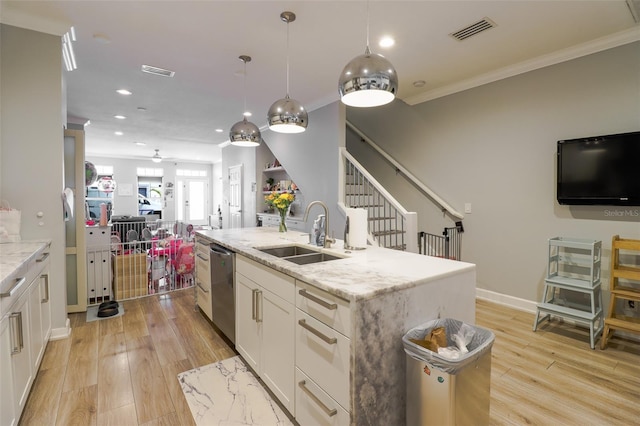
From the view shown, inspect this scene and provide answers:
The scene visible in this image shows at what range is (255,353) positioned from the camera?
2195 millimetres

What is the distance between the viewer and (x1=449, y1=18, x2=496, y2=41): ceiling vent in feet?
8.74

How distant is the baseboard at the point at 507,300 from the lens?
3.55 meters

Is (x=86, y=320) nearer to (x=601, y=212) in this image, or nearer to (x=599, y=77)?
(x=601, y=212)

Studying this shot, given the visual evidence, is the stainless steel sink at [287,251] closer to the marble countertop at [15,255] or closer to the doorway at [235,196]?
the marble countertop at [15,255]

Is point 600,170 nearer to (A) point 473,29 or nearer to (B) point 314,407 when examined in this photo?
(A) point 473,29

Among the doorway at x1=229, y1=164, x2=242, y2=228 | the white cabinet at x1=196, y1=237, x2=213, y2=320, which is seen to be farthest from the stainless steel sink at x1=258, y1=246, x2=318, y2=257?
the doorway at x1=229, y1=164, x2=242, y2=228

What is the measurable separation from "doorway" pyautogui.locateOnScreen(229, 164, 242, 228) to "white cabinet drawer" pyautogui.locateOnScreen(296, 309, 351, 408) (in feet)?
20.3

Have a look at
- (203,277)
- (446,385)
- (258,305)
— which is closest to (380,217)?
(203,277)

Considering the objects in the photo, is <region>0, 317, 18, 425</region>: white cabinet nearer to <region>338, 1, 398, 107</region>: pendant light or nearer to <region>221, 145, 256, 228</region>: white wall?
<region>338, 1, 398, 107</region>: pendant light

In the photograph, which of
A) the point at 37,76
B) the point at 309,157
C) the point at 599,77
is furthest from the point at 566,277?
the point at 37,76

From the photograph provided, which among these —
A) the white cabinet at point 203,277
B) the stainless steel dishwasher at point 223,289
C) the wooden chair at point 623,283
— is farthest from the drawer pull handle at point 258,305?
the wooden chair at point 623,283

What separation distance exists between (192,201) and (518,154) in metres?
11.1

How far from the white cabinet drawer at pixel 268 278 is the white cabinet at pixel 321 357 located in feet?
0.28

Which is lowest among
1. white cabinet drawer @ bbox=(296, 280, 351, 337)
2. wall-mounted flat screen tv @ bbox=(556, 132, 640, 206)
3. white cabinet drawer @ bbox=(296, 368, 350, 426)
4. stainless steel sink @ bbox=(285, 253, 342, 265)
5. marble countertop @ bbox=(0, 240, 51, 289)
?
white cabinet drawer @ bbox=(296, 368, 350, 426)
